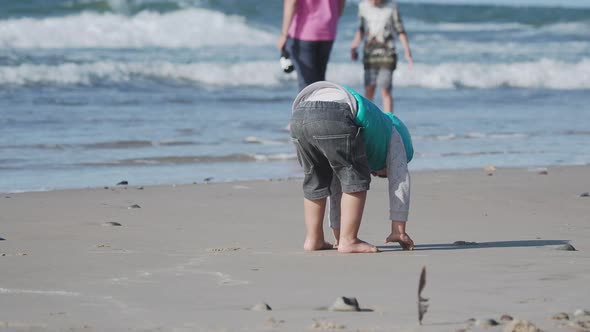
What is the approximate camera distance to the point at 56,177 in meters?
7.28

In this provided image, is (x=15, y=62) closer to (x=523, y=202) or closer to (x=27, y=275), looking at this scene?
(x=523, y=202)

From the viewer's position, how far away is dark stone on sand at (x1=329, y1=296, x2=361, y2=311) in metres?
3.23

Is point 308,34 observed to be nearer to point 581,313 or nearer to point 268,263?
point 268,263

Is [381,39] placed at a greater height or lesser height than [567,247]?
greater

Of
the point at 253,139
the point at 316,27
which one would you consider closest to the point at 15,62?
the point at 253,139

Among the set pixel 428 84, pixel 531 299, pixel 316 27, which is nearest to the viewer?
pixel 531 299

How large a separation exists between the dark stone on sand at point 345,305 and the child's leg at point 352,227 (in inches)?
Answer: 45.1

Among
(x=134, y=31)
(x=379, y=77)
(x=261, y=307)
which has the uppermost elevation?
(x=261, y=307)

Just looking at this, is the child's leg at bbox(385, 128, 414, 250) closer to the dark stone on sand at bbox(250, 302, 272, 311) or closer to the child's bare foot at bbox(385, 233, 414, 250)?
the child's bare foot at bbox(385, 233, 414, 250)

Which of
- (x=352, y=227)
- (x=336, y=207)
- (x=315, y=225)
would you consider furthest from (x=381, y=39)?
(x=352, y=227)

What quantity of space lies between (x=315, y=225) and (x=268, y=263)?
0.49 meters

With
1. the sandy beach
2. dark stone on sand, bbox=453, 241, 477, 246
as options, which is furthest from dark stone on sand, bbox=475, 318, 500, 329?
dark stone on sand, bbox=453, 241, 477, 246

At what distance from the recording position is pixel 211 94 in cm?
1479

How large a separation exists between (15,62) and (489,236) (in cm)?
1274
